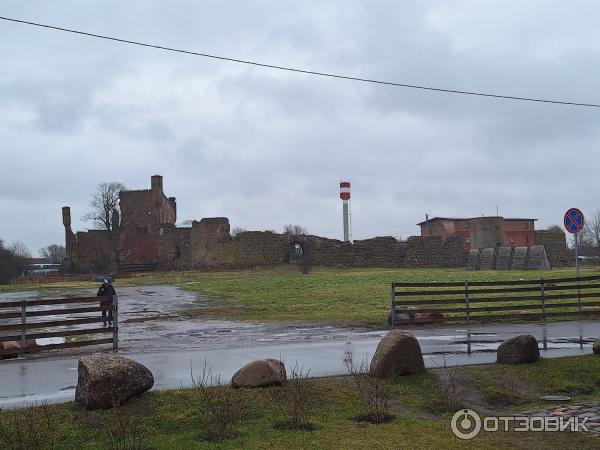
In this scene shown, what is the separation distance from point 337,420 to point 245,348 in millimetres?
5853

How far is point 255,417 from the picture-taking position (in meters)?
8.30

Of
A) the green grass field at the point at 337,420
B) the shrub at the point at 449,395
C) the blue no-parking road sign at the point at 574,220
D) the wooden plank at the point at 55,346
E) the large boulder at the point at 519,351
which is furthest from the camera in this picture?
the blue no-parking road sign at the point at 574,220

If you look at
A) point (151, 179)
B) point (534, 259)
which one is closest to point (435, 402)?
point (534, 259)

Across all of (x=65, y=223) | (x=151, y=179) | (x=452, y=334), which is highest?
(x=151, y=179)

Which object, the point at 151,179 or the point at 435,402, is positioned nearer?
the point at 435,402

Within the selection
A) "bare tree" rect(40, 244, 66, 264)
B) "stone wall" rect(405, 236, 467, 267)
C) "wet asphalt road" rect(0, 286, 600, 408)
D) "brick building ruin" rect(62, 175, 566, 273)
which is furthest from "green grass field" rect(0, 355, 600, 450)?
"bare tree" rect(40, 244, 66, 264)

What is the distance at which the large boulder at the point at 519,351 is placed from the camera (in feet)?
35.8

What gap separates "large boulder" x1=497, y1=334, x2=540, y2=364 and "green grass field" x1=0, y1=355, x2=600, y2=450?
42 centimetres

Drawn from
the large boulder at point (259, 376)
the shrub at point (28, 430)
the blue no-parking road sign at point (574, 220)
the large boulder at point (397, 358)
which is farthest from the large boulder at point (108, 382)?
the blue no-parking road sign at point (574, 220)

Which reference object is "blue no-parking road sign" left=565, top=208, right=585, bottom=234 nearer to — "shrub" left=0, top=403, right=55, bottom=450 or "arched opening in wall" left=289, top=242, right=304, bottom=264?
"shrub" left=0, top=403, right=55, bottom=450

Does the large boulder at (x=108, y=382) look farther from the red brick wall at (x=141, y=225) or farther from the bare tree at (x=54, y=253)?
the bare tree at (x=54, y=253)

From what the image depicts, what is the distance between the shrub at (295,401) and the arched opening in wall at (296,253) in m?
49.9

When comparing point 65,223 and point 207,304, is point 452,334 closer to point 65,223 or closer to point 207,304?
point 207,304

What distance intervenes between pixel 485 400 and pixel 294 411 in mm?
3112
